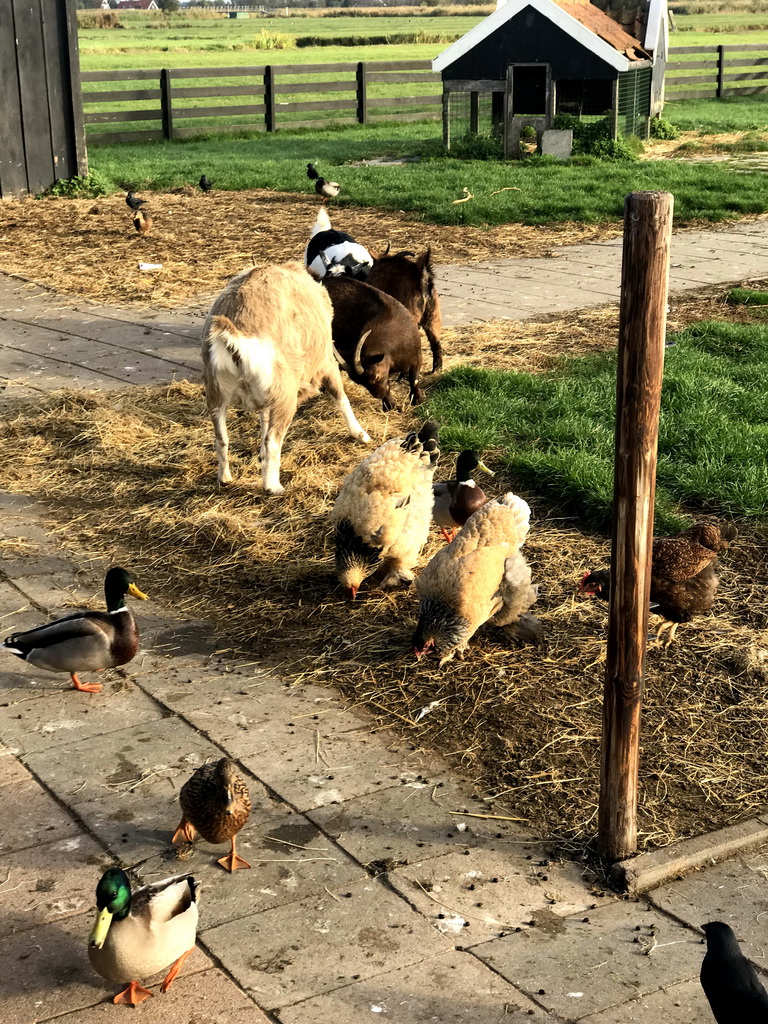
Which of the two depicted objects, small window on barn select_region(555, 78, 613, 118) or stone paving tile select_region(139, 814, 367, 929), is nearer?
stone paving tile select_region(139, 814, 367, 929)

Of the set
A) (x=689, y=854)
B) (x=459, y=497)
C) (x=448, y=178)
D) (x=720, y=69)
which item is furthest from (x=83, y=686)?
(x=720, y=69)

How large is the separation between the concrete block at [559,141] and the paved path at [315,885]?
18294 millimetres

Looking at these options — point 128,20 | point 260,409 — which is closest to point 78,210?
point 260,409

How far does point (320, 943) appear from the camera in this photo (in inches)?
147

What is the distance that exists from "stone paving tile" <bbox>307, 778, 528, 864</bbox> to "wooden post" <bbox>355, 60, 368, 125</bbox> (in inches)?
1053

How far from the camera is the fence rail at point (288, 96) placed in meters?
26.9

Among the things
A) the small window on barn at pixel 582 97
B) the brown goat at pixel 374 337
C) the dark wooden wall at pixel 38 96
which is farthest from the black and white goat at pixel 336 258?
the small window on barn at pixel 582 97

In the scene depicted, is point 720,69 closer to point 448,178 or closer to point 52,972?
point 448,178

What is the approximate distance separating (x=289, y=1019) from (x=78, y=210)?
1586 cm

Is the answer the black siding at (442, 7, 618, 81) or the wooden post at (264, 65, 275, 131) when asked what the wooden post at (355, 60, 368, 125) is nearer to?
the wooden post at (264, 65, 275, 131)

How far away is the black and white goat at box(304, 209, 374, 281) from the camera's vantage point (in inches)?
405

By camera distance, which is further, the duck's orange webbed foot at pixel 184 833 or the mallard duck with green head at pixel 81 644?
the mallard duck with green head at pixel 81 644

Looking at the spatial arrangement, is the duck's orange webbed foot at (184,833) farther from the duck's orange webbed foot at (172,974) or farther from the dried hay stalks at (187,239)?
the dried hay stalks at (187,239)

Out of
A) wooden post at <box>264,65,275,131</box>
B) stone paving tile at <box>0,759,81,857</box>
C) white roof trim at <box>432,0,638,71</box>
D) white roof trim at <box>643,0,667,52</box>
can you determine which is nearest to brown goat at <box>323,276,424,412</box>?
stone paving tile at <box>0,759,81,857</box>
